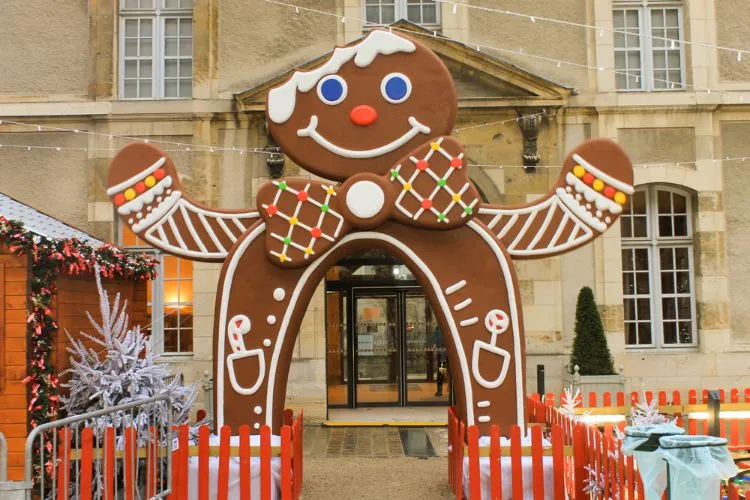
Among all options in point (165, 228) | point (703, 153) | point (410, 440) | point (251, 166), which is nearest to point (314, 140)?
point (165, 228)

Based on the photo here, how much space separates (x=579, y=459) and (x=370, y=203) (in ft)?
7.66

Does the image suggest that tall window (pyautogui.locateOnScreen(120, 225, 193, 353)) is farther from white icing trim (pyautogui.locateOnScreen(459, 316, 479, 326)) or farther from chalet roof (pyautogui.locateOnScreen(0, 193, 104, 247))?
white icing trim (pyautogui.locateOnScreen(459, 316, 479, 326))

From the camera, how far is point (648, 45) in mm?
11797

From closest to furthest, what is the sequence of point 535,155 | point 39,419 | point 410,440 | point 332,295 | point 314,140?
point 39,419
point 314,140
point 410,440
point 535,155
point 332,295

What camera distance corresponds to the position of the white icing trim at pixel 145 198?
18.5 feet

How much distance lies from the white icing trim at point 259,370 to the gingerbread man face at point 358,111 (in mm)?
1478

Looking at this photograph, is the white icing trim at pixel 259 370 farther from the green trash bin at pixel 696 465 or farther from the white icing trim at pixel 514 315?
the green trash bin at pixel 696 465

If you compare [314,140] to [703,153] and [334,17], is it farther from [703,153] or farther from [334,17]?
[703,153]

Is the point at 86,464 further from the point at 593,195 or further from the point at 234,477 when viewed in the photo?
the point at 593,195

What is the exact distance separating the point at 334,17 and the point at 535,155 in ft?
11.9

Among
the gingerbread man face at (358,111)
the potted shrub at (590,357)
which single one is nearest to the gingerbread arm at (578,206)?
the gingerbread man face at (358,111)

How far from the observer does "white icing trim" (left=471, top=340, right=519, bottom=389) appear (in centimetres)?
565

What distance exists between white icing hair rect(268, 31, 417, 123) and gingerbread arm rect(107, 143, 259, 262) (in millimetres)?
911

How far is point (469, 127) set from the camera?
36.8 feet
